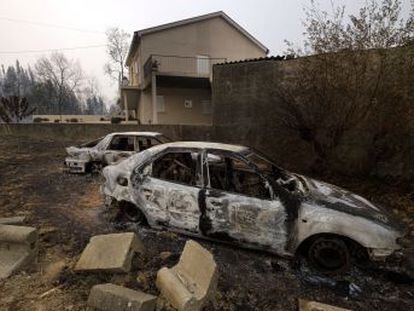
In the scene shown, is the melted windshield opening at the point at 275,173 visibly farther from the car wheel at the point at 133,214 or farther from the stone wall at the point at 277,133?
the stone wall at the point at 277,133

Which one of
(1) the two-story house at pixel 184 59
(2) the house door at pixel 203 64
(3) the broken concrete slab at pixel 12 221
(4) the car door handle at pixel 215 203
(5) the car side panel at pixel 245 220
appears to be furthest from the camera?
(2) the house door at pixel 203 64

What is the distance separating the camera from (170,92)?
73.2ft

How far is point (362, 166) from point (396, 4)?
12.3ft

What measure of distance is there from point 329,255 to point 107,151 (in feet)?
22.9

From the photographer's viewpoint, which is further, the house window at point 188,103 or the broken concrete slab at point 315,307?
the house window at point 188,103

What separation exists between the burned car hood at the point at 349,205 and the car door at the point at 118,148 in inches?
231

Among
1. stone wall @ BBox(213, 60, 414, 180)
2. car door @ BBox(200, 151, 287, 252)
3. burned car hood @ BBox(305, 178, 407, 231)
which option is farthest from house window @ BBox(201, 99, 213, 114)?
burned car hood @ BBox(305, 178, 407, 231)

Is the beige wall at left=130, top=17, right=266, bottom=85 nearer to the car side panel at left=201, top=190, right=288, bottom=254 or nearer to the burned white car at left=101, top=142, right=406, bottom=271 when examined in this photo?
the burned white car at left=101, top=142, right=406, bottom=271

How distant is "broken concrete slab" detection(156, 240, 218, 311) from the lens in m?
3.27

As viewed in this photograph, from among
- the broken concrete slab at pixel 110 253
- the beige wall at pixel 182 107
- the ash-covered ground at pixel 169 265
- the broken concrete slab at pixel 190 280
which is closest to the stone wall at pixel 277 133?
the ash-covered ground at pixel 169 265

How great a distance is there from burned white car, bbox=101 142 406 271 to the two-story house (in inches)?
618

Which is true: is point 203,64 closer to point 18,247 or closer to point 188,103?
point 188,103

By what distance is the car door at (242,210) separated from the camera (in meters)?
4.34

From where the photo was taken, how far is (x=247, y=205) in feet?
14.5
